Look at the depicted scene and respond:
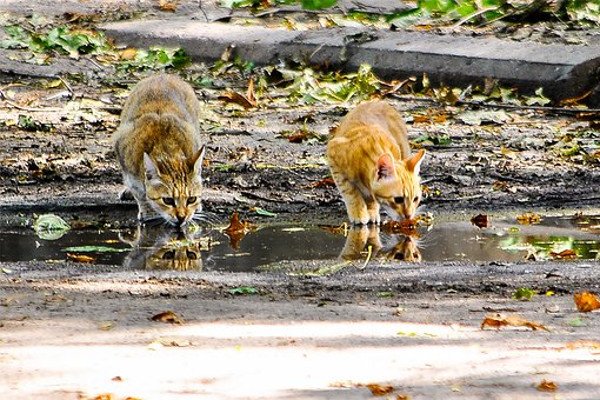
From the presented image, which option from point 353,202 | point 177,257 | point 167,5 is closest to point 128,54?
point 167,5

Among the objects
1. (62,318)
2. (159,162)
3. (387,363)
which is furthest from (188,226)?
(387,363)

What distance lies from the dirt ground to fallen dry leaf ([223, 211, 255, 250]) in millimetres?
Answer: 206

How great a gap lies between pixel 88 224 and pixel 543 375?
15.4 feet

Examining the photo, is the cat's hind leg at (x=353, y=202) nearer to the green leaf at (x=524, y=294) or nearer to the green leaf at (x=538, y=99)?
the green leaf at (x=524, y=294)

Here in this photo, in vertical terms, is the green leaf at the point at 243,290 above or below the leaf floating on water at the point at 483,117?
above

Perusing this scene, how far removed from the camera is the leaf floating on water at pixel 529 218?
378 inches

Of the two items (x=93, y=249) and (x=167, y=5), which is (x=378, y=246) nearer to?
(x=93, y=249)

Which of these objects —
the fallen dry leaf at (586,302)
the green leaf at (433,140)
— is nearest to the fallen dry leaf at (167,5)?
the green leaf at (433,140)

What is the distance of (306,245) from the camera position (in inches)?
348

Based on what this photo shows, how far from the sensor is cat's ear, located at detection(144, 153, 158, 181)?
983 cm

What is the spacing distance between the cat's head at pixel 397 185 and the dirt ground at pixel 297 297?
0.40 meters

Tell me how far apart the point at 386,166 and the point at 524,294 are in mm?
2524

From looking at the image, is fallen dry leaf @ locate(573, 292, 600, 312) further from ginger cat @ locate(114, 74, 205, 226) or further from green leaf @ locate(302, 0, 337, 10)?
green leaf @ locate(302, 0, 337, 10)

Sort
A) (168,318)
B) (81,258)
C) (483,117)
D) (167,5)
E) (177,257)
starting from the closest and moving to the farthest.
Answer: (168,318), (81,258), (177,257), (483,117), (167,5)
